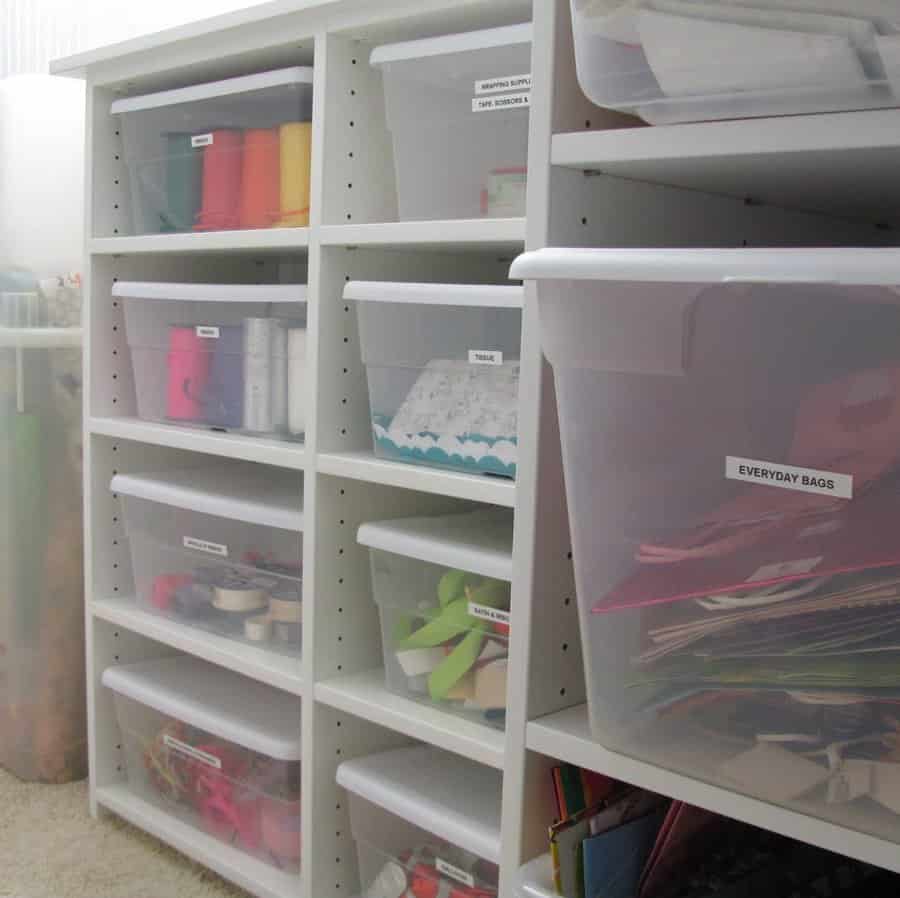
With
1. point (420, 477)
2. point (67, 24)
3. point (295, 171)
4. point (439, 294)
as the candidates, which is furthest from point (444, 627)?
point (67, 24)

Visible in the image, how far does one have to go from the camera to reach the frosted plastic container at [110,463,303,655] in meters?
1.54

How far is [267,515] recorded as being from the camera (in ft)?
4.89

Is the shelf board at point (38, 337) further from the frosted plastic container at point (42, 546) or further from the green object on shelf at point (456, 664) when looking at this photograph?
the green object on shelf at point (456, 664)

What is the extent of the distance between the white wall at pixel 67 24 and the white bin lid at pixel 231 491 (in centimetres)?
90

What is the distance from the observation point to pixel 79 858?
1680mm

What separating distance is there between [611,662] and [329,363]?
702 mm

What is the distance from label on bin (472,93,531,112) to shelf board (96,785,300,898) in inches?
40.6

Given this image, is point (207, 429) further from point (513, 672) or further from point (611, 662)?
point (611, 662)

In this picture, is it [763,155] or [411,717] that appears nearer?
[763,155]

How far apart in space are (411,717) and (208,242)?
693 millimetres

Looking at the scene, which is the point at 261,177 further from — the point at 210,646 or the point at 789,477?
the point at 789,477

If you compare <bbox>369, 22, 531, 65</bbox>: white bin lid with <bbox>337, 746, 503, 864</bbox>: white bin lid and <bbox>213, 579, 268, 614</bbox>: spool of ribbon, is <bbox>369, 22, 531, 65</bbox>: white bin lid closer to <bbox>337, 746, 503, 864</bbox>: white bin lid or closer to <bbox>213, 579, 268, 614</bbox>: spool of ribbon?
<bbox>213, 579, 268, 614</bbox>: spool of ribbon

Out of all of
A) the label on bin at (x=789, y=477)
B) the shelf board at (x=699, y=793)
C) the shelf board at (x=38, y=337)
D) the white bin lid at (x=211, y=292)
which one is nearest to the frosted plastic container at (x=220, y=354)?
the white bin lid at (x=211, y=292)

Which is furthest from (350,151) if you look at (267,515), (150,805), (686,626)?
A: (150,805)
